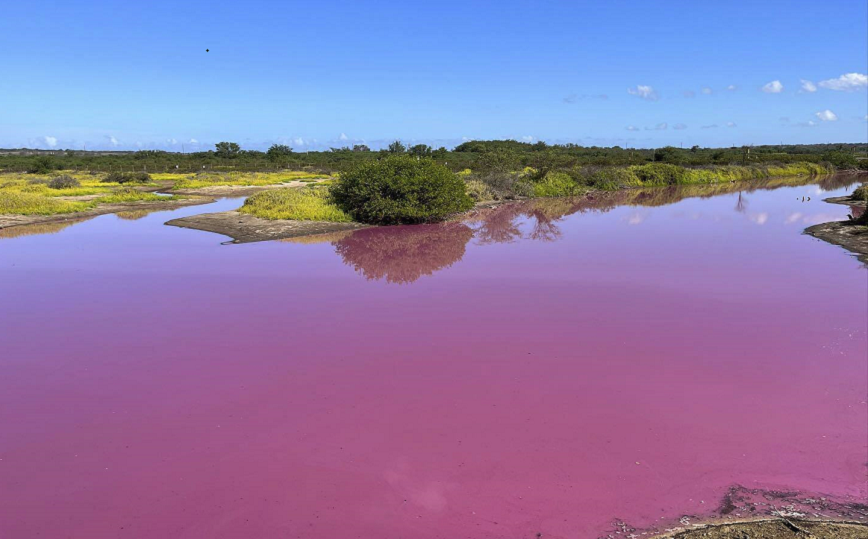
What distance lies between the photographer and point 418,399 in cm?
660

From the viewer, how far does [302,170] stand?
6122 centimetres

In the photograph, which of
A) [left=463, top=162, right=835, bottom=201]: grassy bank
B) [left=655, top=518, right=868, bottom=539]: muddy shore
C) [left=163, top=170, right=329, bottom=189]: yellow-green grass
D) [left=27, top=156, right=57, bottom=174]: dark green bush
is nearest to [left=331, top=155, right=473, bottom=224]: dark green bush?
[left=463, top=162, right=835, bottom=201]: grassy bank

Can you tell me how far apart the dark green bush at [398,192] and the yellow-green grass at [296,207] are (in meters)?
0.79

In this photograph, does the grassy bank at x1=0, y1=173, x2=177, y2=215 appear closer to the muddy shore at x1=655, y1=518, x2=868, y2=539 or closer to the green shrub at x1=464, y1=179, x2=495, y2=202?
the green shrub at x1=464, y1=179, x2=495, y2=202

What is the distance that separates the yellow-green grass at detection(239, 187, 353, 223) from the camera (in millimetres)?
21844

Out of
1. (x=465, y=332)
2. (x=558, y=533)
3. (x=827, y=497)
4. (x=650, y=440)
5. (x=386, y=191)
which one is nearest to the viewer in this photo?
(x=558, y=533)

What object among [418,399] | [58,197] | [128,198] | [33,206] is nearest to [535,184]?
[128,198]

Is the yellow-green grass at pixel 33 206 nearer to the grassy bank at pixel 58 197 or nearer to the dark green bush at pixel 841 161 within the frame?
the grassy bank at pixel 58 197

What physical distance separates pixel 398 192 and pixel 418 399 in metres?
16.1

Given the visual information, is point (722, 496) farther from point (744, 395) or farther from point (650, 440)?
point (744, 395)

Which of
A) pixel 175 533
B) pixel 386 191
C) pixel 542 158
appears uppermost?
pixel 542 158

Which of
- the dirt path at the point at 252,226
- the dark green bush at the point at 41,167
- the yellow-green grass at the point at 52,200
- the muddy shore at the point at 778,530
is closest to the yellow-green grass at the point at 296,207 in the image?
the dirt path at the point at 252,226

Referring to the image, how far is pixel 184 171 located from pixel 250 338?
56.0 metres

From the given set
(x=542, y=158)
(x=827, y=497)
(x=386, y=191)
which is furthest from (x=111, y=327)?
(x=542, y=158)
